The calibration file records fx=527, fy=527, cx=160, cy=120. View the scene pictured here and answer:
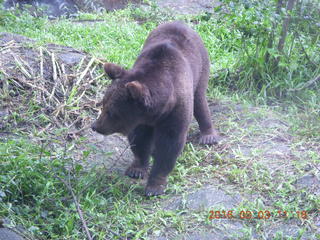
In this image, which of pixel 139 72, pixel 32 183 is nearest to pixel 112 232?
pixel 32 183

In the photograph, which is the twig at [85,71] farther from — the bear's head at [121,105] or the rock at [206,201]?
the rock at [206,201]

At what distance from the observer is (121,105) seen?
5.02m

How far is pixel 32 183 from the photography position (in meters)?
4.87

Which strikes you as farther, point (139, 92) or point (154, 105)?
point (154, 105)

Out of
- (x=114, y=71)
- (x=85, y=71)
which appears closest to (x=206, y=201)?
(x=114, y=71)

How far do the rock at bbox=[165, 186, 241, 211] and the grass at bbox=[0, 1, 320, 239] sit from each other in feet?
0.28

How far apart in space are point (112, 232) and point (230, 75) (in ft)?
13.5

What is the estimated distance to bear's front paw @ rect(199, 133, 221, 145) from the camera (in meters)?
6.32

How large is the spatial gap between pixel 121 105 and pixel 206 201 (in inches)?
48.2

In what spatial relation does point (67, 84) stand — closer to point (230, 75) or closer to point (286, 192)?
point (230, 75)

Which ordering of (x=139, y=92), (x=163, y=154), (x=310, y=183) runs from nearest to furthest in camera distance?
1. (x=139, y=92)
2. (x=310, y=183)
3. (x=163, y=154)

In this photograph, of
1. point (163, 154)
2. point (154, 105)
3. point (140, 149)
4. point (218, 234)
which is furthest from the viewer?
point (140, 149)

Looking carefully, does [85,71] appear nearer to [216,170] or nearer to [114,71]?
[114,71]

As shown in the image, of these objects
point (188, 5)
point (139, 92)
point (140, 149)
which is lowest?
Result: point (188, 5)
